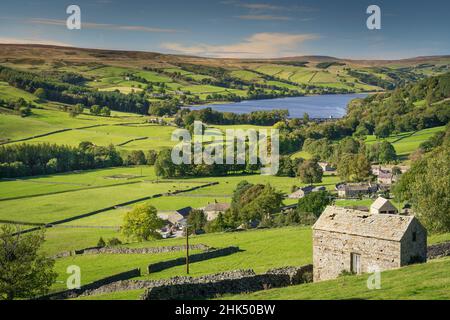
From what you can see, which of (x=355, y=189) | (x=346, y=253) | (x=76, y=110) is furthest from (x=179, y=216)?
(x=76, y=110)

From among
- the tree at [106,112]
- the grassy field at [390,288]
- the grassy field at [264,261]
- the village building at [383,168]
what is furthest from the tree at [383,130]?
the grassy field at [390,288]

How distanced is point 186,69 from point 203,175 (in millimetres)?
102647

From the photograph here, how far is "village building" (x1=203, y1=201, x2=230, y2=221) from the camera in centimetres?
6391

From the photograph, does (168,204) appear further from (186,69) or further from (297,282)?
(186,69)

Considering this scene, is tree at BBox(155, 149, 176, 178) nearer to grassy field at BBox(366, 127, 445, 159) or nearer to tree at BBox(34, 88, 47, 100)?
grassy field at BBox(366, 127, 445, 159)

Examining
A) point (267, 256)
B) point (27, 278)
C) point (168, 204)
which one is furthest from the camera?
point (168, 204)

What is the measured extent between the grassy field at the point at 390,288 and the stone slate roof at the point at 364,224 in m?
2.67

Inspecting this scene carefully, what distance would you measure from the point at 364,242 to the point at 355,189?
4977 cm

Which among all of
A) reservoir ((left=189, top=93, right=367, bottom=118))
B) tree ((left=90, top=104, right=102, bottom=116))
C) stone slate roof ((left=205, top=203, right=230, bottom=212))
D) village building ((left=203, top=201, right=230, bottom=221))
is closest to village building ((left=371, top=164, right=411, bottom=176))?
stone slate roof ((left=205, top=203, right=230, bottom=212))

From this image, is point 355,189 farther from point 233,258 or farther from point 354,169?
point 233,258

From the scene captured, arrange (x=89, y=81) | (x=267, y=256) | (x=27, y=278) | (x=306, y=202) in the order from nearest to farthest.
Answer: (x=27, y=278)
(x=267, y=256)
(x=306, y=202)
(x=89, y=81)

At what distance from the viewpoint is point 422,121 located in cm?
11006

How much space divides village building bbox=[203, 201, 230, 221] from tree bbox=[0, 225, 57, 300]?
35665 millimetres

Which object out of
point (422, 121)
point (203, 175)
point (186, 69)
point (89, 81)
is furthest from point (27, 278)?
point (186, 69)
